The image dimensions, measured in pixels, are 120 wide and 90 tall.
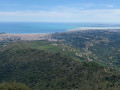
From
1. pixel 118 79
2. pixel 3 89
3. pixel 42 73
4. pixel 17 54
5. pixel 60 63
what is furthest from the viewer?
pixel 17 54

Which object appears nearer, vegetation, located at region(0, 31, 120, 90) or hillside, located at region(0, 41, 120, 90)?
vegetation, located at region(0, 31, 120, 90)

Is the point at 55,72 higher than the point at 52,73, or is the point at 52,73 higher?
the point at 55,72

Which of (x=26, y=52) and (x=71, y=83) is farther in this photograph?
(x=26, y=52)

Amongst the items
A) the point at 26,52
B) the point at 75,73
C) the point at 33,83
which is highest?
the point at 26,52

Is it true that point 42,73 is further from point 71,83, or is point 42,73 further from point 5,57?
point 5,57

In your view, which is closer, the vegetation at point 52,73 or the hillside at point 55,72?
the vegetation at point 52,73

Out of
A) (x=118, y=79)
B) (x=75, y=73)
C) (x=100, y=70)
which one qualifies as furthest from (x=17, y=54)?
(x=118, y=79)

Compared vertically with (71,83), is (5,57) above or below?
above

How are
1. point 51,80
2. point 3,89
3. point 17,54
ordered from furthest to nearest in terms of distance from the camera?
point 17,54
point 51,80
point 3,89
